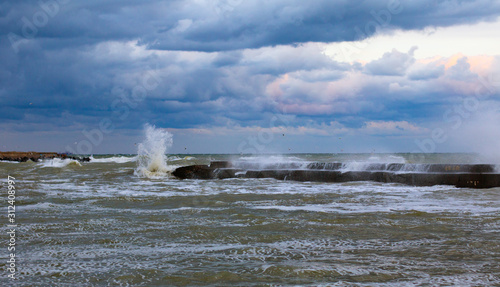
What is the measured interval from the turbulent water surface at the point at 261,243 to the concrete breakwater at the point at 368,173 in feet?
12.1

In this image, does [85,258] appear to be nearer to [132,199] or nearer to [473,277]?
[473,277]

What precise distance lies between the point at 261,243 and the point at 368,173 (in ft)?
41.9

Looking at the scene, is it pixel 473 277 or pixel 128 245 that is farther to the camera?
pixel 128 245

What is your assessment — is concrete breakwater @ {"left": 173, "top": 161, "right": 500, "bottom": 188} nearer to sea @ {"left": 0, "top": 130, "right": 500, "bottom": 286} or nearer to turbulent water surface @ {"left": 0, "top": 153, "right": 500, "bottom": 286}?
turbulent water surface @ {"left": 0, "top": 153, "right": 500, "bottom": 286}

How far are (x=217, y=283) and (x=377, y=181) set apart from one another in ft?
47.1

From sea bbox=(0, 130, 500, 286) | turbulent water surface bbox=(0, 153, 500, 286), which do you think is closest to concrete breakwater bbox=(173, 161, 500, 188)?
turbulent water surface bbox=(0, 153, 500, 286)

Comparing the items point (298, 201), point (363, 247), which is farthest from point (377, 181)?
point (363, 247)

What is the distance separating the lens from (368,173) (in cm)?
1819

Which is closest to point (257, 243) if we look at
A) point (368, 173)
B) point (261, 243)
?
point (261, 243)

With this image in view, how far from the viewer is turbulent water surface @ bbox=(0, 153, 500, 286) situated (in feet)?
15.1

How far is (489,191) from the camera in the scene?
43.0 feet

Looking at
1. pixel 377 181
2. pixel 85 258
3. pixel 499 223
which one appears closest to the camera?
pixel 85 258

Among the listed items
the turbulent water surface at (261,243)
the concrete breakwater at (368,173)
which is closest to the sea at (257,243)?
the turbulent water surface at (261,243)

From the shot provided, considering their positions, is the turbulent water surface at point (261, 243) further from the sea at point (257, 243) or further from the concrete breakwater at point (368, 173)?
the concrete breakwater at point (368, 173)
